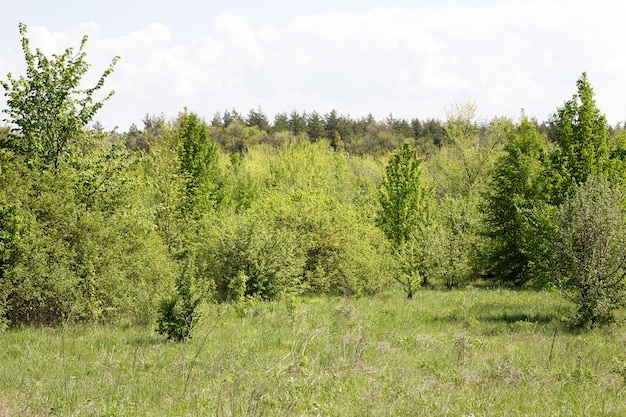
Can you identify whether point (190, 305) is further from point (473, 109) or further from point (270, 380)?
point (473, 109)

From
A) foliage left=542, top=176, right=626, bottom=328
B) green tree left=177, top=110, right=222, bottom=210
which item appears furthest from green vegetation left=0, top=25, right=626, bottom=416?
green tree left=177, top=110, right=222, bottom=210

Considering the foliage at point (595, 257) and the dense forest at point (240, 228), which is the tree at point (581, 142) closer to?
the dense forest at point (240, 228)

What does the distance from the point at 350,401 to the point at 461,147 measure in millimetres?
36957

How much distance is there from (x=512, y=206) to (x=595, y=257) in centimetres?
1206

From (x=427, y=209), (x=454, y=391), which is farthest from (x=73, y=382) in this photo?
(x=427, y=209)

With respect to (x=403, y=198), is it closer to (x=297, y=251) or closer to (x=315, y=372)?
(x=297, y=251)

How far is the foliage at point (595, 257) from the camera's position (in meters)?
12.7

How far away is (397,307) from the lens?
17.0 metres

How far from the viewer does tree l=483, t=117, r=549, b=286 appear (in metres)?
24.1

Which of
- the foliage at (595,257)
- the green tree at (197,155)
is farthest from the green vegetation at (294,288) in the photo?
the green tree at (197,155)

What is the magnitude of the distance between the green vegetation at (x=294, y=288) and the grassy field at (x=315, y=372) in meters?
0.05

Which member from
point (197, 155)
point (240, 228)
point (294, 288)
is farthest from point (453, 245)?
point (197, 155)

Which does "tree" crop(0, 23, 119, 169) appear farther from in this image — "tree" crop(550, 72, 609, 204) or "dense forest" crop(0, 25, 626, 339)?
"tree" crop(550, 72, 609, 204)

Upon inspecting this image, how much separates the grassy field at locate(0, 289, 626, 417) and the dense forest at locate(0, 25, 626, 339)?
1237 millimetres
